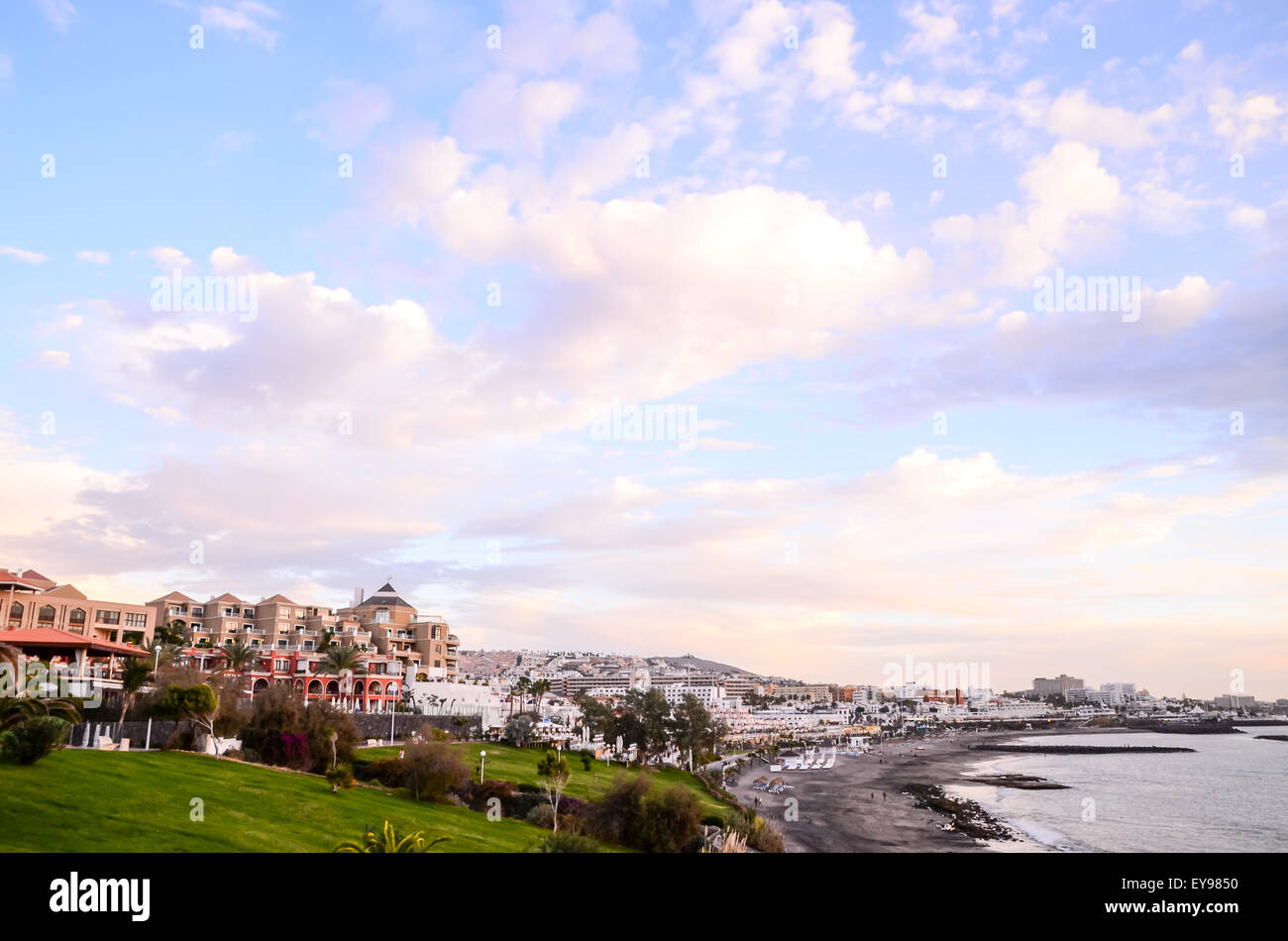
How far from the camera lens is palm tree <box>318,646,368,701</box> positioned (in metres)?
93.1

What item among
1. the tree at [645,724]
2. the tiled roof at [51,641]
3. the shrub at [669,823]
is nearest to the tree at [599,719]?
the tree at [645,724]

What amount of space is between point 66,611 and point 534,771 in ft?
184

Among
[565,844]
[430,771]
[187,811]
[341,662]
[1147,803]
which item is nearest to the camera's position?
[565,844]

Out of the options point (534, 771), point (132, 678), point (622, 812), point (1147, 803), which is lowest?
point (1147, 803)

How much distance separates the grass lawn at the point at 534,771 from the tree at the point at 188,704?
11693mm

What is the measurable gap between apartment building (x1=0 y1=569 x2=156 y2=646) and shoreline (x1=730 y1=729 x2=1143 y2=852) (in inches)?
2556

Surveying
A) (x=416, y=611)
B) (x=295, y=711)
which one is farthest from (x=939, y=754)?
(x=295, y=711)

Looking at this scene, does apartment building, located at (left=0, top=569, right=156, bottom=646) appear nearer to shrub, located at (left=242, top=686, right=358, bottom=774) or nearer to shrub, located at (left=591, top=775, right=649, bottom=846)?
shrub, located at (left=242, top=686, right=358, bottom=774)

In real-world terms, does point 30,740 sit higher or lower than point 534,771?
higher

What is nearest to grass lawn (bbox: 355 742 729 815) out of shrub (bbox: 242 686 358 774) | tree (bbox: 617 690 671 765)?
shrub (bbox: 242 686 358 774)

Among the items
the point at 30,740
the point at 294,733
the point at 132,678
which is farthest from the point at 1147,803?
the point at 30,740

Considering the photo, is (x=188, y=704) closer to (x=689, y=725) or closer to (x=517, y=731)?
(x=517, y=731)

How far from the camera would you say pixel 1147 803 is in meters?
88.9
